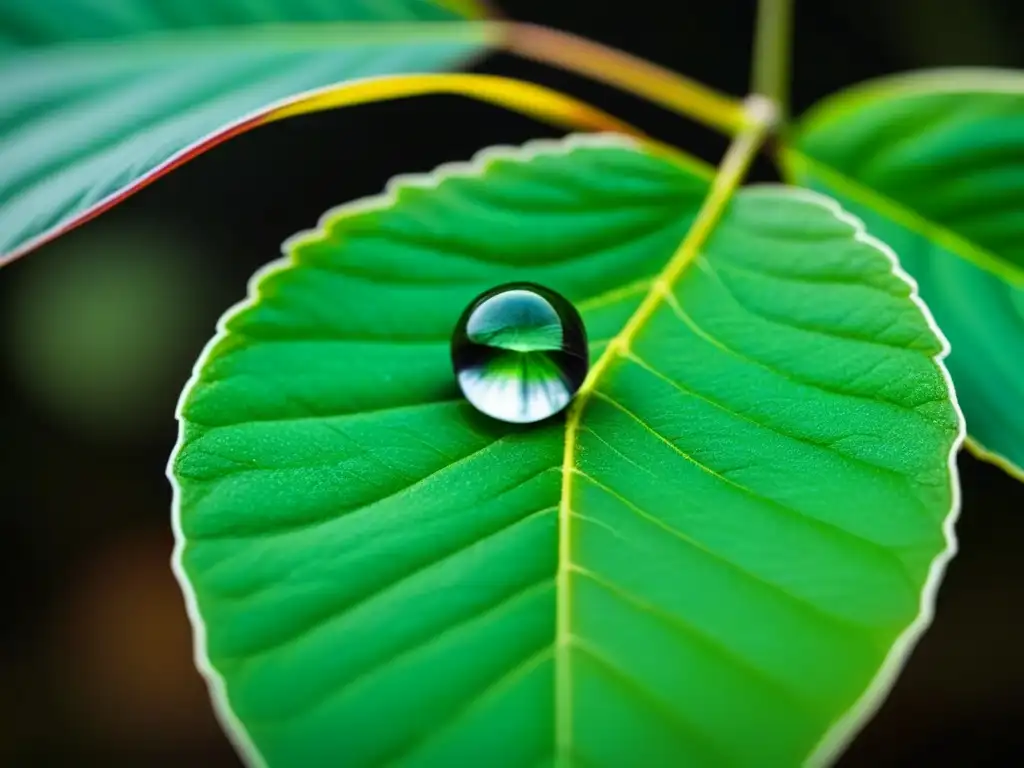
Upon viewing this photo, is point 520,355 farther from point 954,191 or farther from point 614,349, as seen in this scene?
point 954,191

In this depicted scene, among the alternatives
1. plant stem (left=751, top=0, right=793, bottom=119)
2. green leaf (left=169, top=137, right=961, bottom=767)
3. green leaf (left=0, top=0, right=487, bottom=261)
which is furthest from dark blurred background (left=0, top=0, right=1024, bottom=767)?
green leaf (left=169, top=137, right=961, bottom=767)

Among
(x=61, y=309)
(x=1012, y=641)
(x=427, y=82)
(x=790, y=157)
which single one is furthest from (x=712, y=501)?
(x=61, y=309)

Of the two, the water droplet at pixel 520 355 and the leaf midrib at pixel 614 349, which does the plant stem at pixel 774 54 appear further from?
the water droplet at pixel 520 355

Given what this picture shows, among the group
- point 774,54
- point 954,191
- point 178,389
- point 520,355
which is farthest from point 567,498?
point 178,389

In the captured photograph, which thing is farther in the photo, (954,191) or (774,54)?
(774,54)

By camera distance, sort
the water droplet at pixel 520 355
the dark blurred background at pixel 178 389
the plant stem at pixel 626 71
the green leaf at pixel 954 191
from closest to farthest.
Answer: the water droplet at pixel 520 355
the green leaf at pixel 954 191
the plant stem at pixel 626 71
the dark blurred background at pixel 178 389

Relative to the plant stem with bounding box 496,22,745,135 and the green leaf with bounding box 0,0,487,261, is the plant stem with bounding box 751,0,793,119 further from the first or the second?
the green leaf with bounding box 0,0,487,261

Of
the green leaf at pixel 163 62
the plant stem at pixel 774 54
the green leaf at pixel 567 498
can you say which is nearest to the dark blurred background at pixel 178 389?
the plant stem at pixel 774 54
